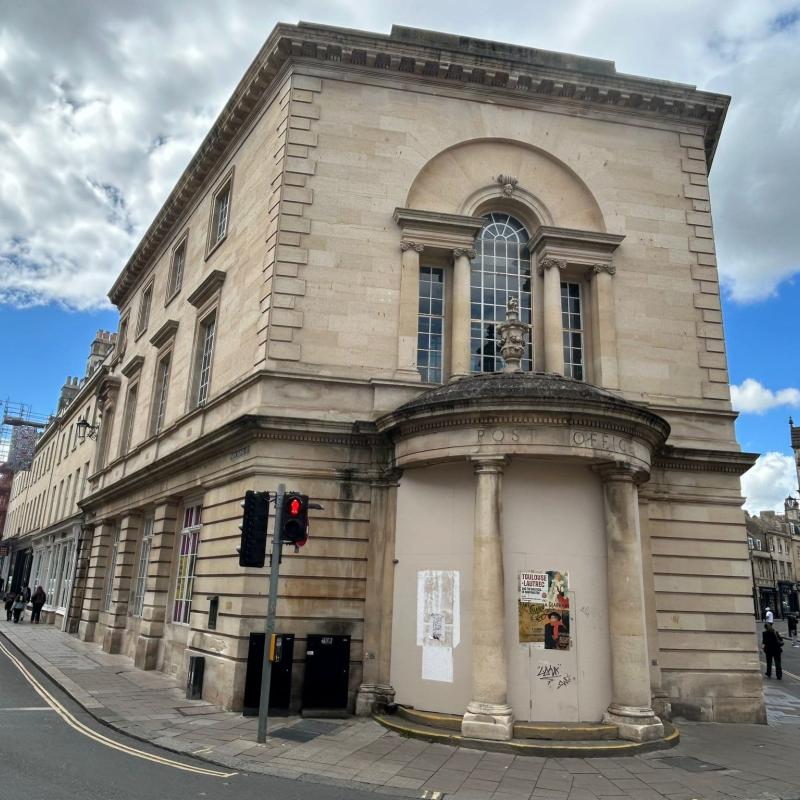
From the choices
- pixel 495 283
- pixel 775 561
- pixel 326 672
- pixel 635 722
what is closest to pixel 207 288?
pixel 495 283

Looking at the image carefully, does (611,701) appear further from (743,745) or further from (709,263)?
(709,263)

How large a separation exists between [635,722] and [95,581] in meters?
Result: 20.7

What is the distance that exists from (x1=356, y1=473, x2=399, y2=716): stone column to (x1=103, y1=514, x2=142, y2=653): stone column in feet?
39.6

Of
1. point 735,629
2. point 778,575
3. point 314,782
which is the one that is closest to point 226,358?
point 314,782

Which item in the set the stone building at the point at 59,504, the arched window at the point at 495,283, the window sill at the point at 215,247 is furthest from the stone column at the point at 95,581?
the arched window at the point at 495,283

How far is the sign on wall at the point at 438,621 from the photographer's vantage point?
11359mm

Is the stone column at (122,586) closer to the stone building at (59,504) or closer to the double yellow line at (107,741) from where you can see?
the double yellow line at (107,741)

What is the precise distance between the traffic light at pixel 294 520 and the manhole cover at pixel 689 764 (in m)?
6.08

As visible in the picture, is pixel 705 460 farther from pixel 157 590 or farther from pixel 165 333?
pixel 165 333

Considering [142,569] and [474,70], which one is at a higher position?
[474,70]

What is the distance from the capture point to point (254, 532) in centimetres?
991

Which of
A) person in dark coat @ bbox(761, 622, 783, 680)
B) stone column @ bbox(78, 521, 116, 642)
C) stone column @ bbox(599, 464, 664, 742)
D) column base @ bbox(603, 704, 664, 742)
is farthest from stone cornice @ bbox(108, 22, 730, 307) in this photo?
stone column @ bbox(78, 521, 116, 642)

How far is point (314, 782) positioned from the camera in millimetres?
8055

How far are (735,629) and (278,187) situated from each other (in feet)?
44.5
